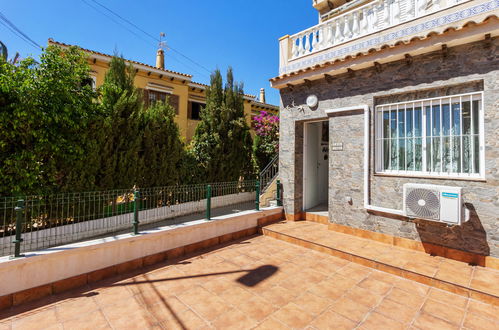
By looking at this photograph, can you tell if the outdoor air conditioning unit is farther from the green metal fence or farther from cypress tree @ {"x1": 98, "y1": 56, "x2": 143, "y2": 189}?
cypress tree @ {"x1": 98, "y1": 56, "x2": 143, "y2": 189}

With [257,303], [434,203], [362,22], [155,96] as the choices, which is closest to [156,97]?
[155,96]

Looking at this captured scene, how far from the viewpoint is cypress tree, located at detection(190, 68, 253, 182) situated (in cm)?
963

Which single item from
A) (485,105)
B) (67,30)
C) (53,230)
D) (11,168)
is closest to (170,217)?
(53,230)

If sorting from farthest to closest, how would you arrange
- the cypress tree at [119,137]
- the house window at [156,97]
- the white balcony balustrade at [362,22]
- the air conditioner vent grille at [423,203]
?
the house window at [156,97] < the cypress tree at [119,137] < the white balcony balustrade at [362,22] < the air conditioner vent grille at [423,203]

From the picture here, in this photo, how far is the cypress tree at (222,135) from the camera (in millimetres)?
9633

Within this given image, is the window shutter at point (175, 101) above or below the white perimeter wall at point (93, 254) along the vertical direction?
above

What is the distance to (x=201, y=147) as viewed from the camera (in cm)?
967

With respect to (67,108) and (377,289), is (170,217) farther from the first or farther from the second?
(377,289)

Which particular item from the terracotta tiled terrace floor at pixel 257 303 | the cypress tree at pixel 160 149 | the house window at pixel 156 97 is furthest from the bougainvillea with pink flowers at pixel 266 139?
the terracotta tiled terrace floor at pixel 257 303

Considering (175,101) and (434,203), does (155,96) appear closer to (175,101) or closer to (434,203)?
(175,101)

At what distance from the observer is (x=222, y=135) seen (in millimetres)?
9977

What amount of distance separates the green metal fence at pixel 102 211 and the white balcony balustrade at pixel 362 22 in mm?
4406

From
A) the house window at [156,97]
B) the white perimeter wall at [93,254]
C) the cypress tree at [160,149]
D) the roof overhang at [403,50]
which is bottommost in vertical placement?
the white perimeter wall at [93,254]

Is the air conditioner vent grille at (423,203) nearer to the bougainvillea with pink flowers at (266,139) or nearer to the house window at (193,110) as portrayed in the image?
the bougainvillea with pink flowers at (266,139)
